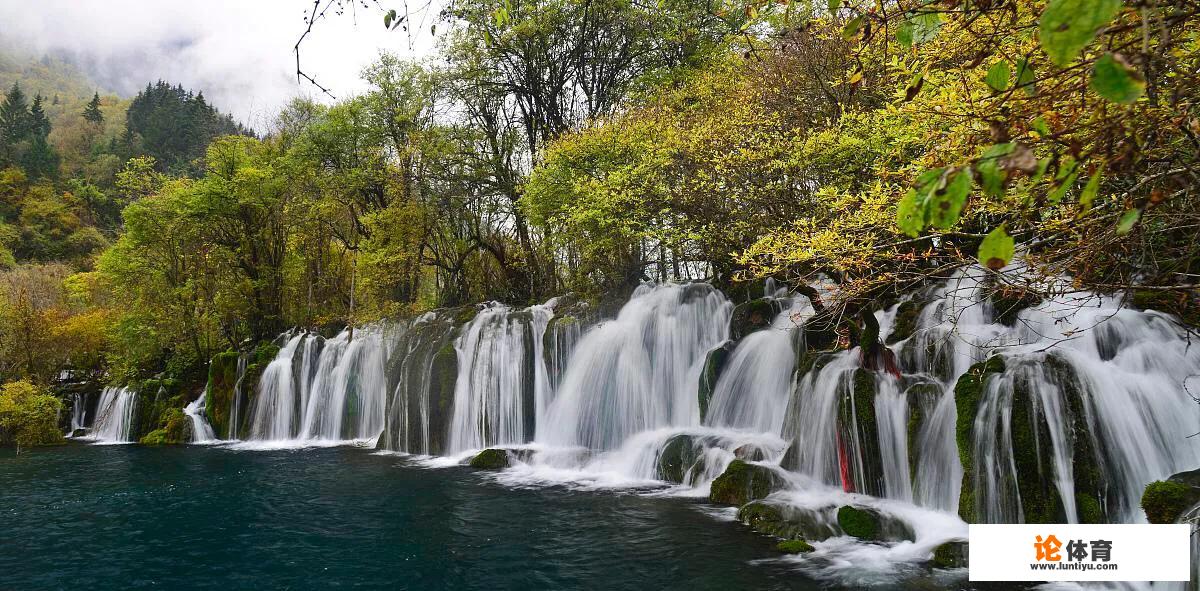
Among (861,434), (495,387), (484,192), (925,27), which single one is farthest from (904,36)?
(484,192)

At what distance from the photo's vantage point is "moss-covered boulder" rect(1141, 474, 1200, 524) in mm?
6207

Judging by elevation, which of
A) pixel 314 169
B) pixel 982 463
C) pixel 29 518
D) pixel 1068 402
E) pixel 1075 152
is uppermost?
pixel 314 169

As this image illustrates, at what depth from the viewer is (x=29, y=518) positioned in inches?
472

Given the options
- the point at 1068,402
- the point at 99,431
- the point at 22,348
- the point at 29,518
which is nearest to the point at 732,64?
the point at 1068,402

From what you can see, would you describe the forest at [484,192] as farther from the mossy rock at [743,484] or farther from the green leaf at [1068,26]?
the green leaf at [1068,26]

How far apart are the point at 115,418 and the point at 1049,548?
29.4 metres

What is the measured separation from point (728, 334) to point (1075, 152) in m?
13.4

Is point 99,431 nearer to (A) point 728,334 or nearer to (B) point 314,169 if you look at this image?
(B) point 314,169

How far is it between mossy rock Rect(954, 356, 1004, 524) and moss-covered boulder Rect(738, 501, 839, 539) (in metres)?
1.70

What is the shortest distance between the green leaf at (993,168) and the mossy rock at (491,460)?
14429 mm

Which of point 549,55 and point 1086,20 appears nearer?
point 1086,20

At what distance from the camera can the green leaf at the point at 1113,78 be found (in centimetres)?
130

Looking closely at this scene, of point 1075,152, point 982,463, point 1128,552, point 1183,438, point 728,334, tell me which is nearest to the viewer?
point 1075,152
